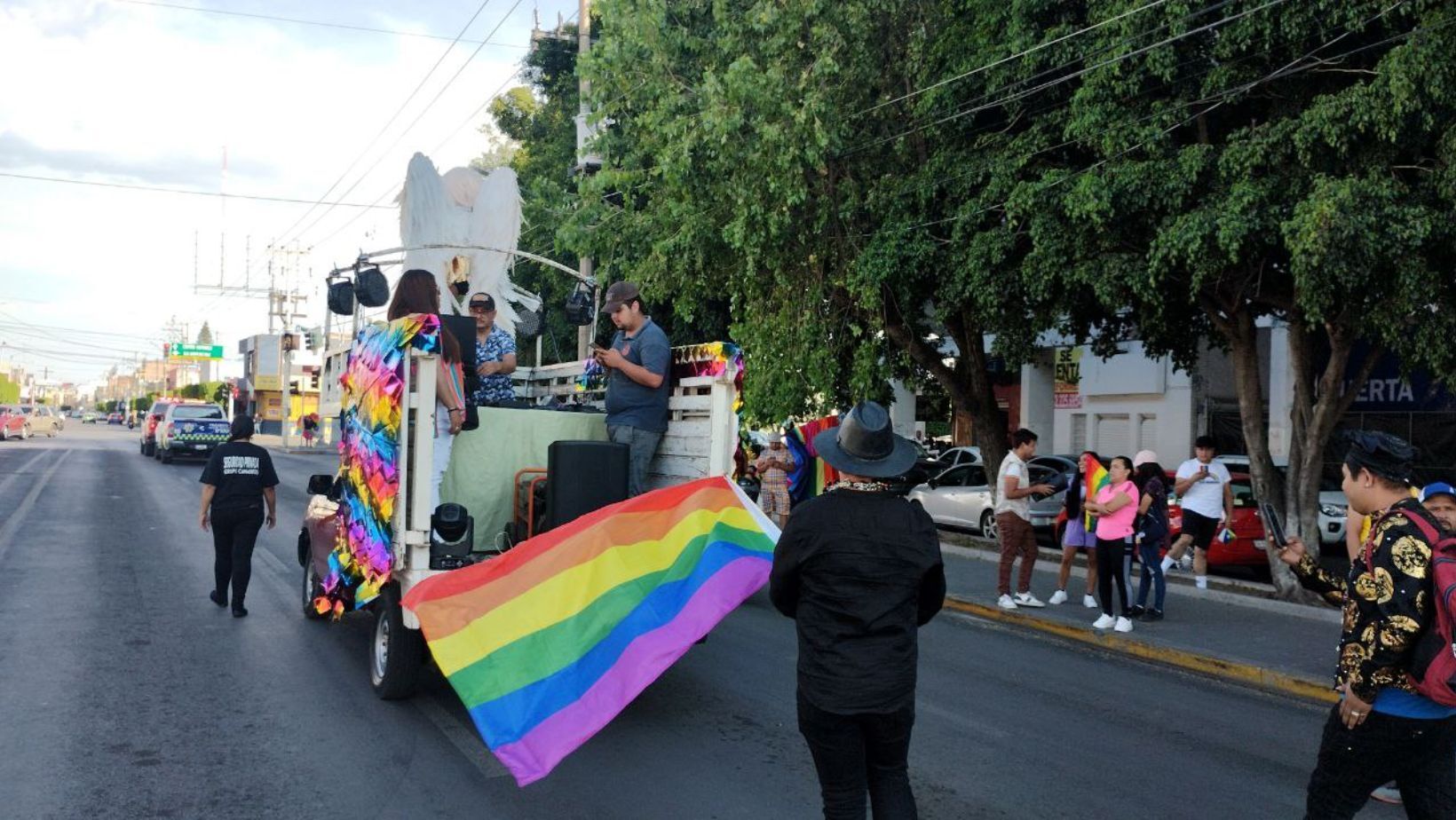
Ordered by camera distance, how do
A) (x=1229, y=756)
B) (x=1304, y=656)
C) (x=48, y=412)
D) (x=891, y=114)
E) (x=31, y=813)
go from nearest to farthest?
(x=31, y=813), (x=1229, y=756), (x=1304, y=656), (x=891, y=114), (x=48, y=412)

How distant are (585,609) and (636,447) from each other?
197 centimetres

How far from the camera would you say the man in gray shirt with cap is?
268 inches

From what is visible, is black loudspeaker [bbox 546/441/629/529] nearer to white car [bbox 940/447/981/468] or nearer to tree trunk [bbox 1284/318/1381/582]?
tree trunk [bbox 1284/318/1381/582]

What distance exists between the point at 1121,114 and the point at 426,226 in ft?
24.2

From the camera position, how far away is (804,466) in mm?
15031

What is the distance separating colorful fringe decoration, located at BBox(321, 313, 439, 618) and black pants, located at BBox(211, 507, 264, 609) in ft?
7.36

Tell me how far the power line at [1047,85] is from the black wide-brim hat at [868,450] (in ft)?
27.5

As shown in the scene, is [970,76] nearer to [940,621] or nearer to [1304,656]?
[940,621]

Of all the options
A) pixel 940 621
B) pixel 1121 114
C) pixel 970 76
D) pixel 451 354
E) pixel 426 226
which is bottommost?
pixel 940 621

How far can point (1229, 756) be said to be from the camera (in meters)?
6.13

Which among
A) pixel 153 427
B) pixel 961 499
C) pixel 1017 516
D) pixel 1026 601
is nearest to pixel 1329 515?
pixel 961 499

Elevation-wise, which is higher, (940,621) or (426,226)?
(426,226)

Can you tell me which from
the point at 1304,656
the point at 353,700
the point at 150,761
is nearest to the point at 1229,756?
the point at 1304,656

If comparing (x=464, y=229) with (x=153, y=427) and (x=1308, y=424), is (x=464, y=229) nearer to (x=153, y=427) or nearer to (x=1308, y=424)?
(x=1308, y=424)
